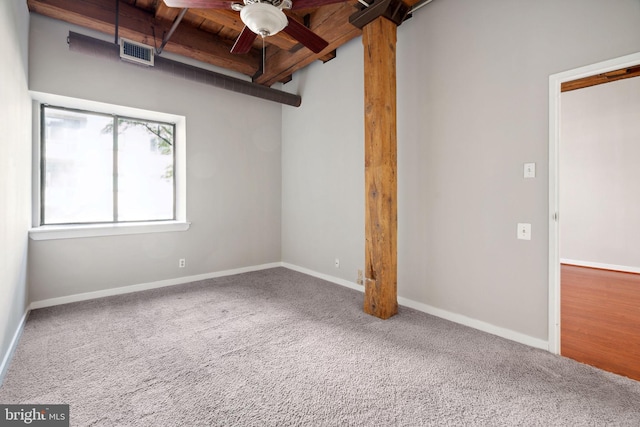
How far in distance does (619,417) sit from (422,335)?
122cm

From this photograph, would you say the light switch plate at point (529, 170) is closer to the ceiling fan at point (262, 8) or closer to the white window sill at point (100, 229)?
the ceiling fan at point (262, 8)

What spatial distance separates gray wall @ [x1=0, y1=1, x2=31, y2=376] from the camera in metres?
1.98

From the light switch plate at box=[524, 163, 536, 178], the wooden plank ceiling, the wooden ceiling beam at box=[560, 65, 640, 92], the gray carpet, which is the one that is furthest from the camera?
the wooden ceiling beam at box=[560, 65, 640, 92]

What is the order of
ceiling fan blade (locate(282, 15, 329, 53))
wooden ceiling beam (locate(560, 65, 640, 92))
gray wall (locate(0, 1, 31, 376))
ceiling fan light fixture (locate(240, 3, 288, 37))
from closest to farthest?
ceiling fan light fixture (locate(240, 3, 288, 37)), gray wall (locate(0, 1, 31, 376)), ceiling fan blade (locate(282, 15, 329, 53)), wooden ceiling beam (locate(560, 65, 640, 92))

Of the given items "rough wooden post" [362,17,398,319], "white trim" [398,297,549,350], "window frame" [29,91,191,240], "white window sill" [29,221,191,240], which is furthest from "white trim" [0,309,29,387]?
"white trim" [398,297,549,350]

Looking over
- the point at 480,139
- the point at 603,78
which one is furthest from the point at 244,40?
the point at 603,78

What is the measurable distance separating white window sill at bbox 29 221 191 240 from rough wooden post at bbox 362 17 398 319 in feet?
9.06

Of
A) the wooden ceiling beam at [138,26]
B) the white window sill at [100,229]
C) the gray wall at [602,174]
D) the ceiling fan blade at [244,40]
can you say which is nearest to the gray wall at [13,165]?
the white window sill at [100,229]

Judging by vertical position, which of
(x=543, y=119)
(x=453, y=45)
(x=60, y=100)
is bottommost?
(x=543, y=119)

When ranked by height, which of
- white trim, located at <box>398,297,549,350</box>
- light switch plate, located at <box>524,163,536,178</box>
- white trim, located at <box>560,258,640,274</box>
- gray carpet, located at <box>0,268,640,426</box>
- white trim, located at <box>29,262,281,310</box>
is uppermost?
light switch plate, located at <box>524,163,536,178</box>

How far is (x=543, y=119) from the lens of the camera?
2.30 m

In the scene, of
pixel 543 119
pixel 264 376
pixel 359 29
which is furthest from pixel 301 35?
pixel 264 376

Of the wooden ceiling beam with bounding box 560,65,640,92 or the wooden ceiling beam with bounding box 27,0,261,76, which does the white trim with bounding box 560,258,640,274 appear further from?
the wooden ceiling beam with bounding box 27,0,261,76

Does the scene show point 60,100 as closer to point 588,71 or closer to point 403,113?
point 403,113
